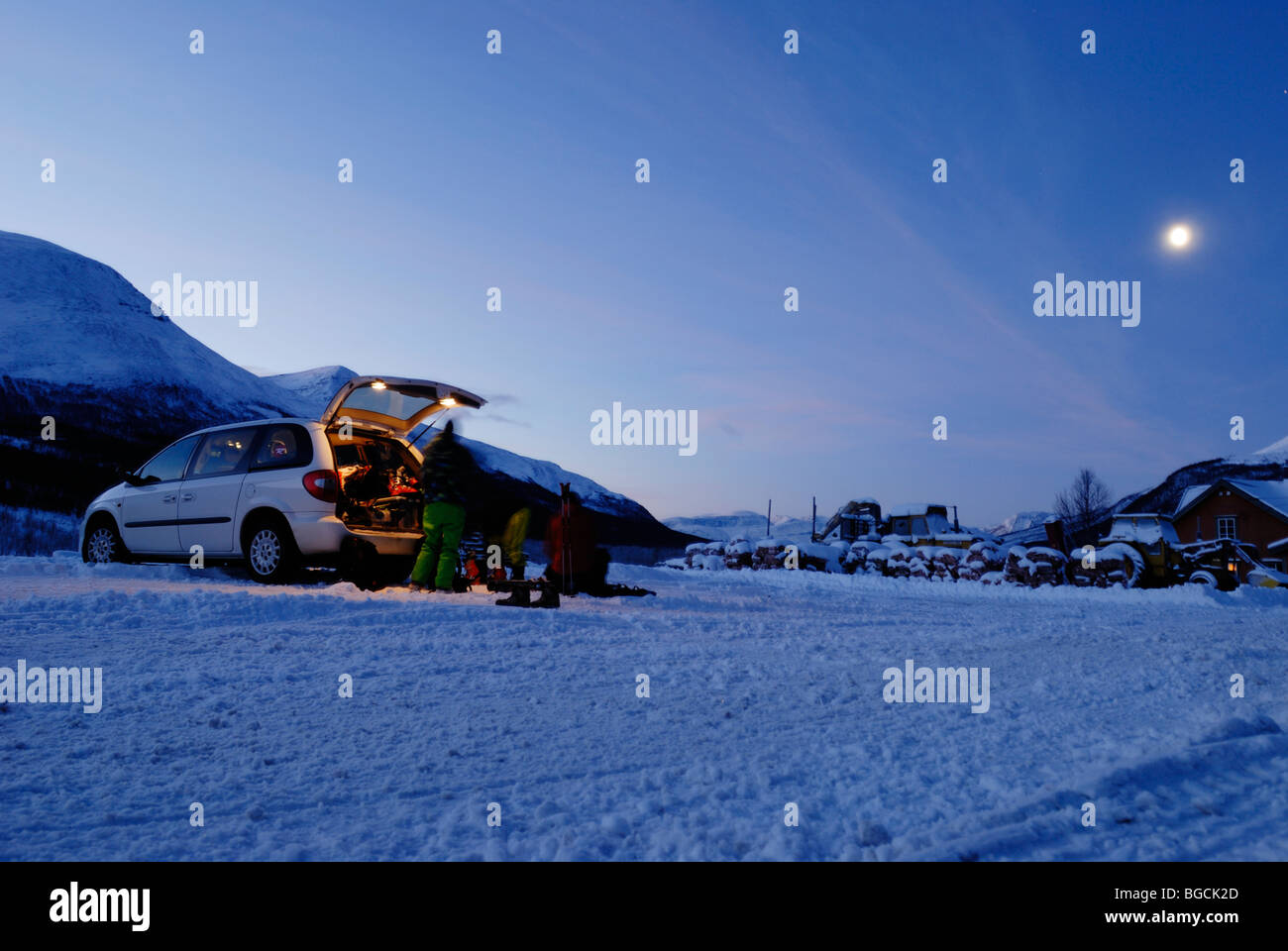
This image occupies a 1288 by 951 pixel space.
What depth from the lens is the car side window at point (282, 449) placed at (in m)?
9.29

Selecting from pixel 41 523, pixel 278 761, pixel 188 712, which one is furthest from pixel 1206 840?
pixel 41 523

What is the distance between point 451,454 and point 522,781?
664 centimetres

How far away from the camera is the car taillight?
354 inches

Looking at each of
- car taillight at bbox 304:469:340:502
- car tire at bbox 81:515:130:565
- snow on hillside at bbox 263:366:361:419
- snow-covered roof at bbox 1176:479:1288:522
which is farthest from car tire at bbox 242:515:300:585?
snow on hillside at bbox 263:366:361:419

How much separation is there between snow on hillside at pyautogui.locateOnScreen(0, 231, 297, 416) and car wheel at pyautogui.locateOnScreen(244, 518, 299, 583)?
88711 mm

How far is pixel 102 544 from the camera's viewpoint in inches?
438

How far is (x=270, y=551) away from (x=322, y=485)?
1193mm

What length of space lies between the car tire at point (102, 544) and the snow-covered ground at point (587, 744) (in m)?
3.63

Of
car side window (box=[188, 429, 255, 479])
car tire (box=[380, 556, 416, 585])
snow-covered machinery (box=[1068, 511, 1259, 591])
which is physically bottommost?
snow-covered machinery (box=[1068, 511, 1259, 591])

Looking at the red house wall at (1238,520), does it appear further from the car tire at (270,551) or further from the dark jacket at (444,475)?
the car tire at (270,551)

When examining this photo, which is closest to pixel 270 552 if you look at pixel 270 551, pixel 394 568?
pixel 270 551

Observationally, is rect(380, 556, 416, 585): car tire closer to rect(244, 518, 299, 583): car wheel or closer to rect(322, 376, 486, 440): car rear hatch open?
rect(244, 518, 299, 583): car wheel

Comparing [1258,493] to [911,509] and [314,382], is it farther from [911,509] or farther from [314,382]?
[314,382]
